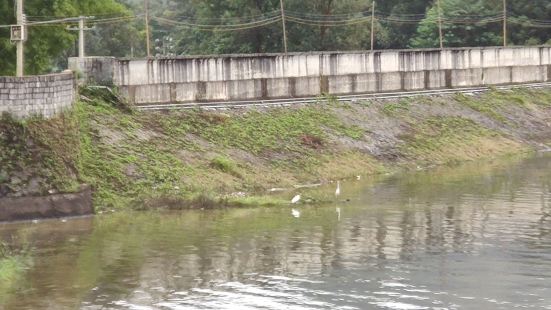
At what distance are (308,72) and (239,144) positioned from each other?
9558 mm

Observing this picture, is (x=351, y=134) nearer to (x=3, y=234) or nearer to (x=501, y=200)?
(x=501, y=200)

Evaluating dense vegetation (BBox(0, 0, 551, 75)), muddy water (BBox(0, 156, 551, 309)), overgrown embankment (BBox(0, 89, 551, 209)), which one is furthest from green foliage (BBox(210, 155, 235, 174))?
dense vegetation (BBox(0, 0, 551, 75))

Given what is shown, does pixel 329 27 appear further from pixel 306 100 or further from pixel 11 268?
pixel 11 268

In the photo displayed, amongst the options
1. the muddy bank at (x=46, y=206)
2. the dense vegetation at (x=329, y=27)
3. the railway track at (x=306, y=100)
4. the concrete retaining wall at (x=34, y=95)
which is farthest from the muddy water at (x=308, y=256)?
the dense vegetation at (x=329, y=27)

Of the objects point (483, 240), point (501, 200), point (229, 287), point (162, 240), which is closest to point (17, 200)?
point (162, 240)

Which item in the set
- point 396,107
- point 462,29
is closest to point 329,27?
point 462,29

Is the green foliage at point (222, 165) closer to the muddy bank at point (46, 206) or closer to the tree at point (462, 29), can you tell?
the muddy bank at point (46, 206)

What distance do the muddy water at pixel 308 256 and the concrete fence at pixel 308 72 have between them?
9934mm

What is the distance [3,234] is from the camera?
85.0ft

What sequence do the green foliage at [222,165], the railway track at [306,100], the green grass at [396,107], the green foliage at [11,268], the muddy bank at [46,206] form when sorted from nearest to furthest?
the green foliage at [11,268] < the muddy bank at [46,206] < the green foliage at [222,165] < the railway track at [306,100] < the green grass at [396,107]

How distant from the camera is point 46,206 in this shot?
28062mm

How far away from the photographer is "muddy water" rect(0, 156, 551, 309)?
19.5 metres

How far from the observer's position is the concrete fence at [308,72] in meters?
38.8

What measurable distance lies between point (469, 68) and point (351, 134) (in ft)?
47.6
